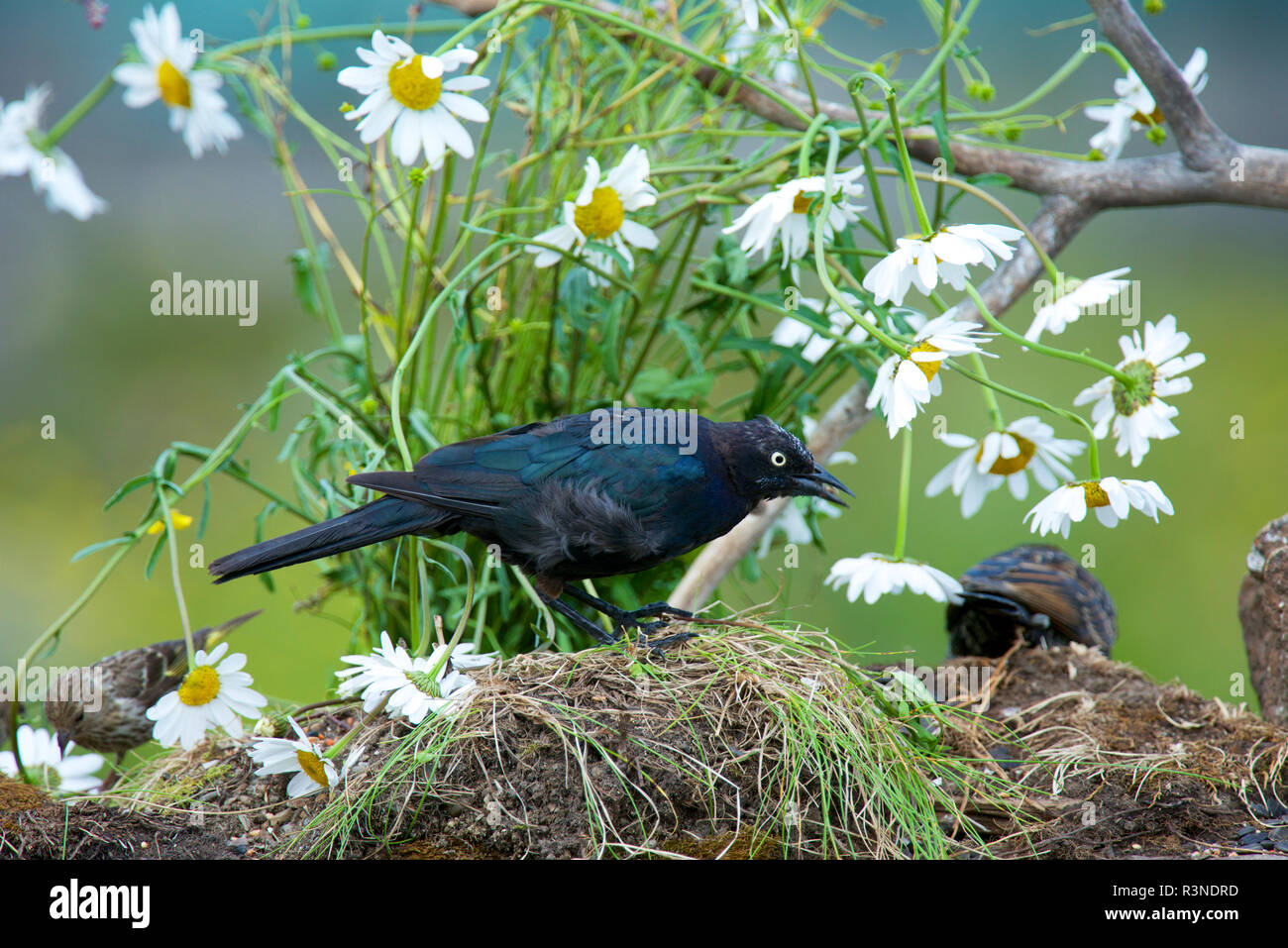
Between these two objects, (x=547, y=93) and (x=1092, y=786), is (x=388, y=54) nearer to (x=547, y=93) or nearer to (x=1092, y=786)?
(x=547, y=93)

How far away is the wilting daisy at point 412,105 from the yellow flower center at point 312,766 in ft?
2.70

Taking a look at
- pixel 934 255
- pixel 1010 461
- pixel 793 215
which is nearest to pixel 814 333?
pixel 793 215

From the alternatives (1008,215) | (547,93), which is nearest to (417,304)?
(547,93)

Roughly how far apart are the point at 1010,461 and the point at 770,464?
1.40 ft

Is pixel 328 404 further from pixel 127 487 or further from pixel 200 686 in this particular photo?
pixel 200 686

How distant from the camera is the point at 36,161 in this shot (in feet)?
4.55

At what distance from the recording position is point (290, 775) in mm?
1537

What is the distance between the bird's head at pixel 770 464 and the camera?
1637mm

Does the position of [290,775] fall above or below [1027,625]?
below

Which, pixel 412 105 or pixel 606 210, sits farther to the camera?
pixel 606 210

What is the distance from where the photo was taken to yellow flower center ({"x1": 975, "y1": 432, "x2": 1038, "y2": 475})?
1.72 m

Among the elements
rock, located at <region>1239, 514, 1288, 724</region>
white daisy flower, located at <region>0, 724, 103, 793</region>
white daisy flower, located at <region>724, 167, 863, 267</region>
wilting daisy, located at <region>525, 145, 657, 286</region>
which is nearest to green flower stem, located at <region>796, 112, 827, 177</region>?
white daisy flower, located at <region>724, 167, 863, 267</region>

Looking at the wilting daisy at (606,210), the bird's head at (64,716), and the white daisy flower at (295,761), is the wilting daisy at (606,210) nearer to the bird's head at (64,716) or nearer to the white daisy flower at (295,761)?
the white daisy flower at (295,761)
